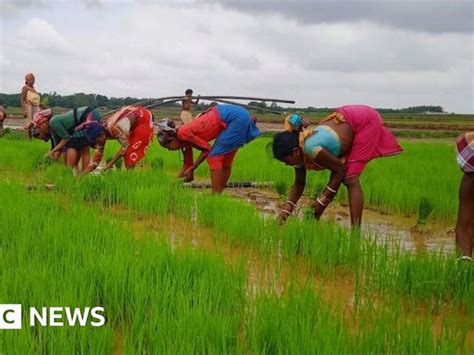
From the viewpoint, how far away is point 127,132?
20.1ft

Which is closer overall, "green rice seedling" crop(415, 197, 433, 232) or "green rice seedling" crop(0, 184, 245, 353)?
"green rice seedling" crop(0, 184, 245, 353)

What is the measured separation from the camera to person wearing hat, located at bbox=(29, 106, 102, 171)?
6.74 meters

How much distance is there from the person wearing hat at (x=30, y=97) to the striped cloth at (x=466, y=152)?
9.20m

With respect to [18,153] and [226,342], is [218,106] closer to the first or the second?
[226,342]

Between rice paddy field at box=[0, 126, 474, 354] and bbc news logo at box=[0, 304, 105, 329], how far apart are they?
0.04 m

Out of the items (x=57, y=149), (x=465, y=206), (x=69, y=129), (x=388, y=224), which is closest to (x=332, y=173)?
(x=465, y=206)

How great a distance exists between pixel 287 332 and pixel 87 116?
5203mm

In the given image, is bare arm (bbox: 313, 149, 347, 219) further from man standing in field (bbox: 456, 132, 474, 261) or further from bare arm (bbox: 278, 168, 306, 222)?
man standing in field (bbox: 456, 132, 474, 261)

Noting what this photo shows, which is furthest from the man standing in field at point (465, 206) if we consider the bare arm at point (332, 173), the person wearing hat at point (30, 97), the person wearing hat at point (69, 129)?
the person wearing hat at point (30, 97)

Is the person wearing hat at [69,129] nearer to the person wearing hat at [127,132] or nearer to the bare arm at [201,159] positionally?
the person wearing hat at [127,132]

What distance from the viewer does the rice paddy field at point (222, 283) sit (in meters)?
2.08

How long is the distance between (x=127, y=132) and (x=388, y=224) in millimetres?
2716

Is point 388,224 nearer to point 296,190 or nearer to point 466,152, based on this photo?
point 296,190

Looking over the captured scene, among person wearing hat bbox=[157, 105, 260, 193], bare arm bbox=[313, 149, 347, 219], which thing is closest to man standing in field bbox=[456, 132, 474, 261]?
bare arm bbox=[313, 149, 347, 219]
